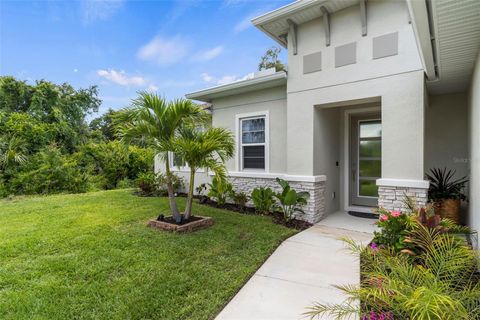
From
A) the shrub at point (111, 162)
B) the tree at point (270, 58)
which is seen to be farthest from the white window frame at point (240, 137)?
the tree at point (270, 58)

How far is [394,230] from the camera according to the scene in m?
3.99

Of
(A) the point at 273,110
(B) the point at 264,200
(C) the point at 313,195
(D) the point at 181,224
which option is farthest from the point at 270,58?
(D) the point at 181,224

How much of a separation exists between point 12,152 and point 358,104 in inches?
568

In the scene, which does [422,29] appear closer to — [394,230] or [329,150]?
[394,230]

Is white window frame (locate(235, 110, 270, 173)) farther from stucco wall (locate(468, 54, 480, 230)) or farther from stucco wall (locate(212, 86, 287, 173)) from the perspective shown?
stucco wall (locate(468, 54, 480, 230))

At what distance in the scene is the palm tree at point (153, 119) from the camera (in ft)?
17.5

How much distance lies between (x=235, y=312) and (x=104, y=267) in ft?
6.87

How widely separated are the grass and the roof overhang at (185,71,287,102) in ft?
12.5

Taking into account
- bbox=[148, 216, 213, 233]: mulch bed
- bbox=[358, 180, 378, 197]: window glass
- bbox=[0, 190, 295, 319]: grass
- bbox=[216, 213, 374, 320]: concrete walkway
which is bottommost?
bbox=[216, 213, 374, 320]: concrete walkway

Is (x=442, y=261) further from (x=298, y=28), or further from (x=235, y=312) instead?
(x=298, y=28)

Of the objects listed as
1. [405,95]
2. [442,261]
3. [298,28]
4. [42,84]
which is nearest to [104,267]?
[442,261]

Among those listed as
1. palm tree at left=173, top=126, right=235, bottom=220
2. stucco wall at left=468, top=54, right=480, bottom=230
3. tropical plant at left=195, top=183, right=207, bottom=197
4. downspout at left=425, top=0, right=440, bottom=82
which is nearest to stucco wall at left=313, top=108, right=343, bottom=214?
palm tree at left=173, top=126, right=235, bottom=220

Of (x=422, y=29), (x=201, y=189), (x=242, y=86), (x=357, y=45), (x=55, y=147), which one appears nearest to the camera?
(x=422, y=29)

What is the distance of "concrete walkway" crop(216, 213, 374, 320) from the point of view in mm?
2932
